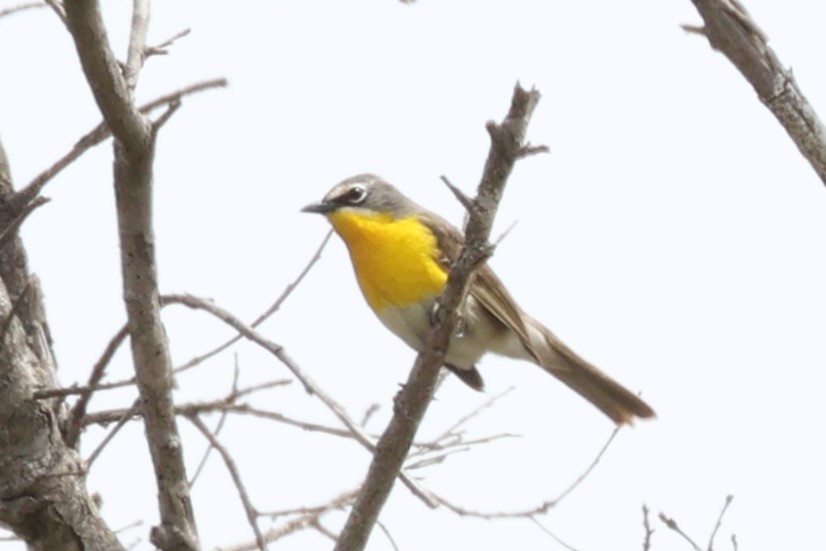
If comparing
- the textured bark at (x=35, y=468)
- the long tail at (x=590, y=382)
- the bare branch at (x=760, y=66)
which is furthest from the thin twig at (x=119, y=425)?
the long tail at (x=590, y=382)

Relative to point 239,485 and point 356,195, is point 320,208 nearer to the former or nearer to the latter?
point 356,195

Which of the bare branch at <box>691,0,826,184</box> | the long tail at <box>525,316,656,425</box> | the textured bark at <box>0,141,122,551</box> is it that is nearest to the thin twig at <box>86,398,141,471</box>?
the textured bark at <box>0,141,122,551</box>

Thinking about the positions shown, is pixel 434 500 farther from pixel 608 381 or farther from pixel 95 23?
pixel 608 381

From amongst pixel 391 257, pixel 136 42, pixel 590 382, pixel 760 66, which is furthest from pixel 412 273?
pixel 760 66

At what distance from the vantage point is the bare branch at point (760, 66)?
11.1 feet

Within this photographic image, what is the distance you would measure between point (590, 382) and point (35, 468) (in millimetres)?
4042

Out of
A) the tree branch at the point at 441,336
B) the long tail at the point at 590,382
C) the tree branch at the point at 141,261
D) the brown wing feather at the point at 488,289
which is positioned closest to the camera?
the tree branch at the point at 141,261

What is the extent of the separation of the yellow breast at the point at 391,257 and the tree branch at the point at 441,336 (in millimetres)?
1913

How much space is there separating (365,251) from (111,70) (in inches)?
130

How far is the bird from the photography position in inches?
244

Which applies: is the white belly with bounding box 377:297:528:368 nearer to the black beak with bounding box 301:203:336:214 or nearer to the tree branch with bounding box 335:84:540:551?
the black beak with bounding box 301:203:336:214

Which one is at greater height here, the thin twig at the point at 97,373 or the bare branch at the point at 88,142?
the bare branch at the point at 88,142

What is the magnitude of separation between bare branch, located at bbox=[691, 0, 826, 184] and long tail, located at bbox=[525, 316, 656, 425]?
4.08 metres

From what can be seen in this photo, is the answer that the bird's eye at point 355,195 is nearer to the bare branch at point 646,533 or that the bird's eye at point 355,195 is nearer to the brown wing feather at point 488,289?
the brown wing feather at point 488,289
